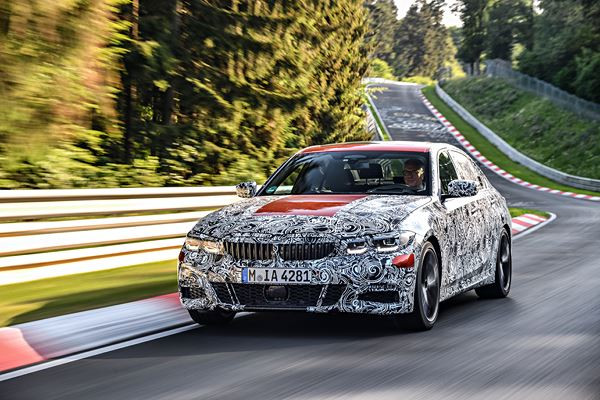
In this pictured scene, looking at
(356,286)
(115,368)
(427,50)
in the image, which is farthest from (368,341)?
(427,50)

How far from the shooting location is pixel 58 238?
12117 mm

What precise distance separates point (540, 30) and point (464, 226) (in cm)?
8943

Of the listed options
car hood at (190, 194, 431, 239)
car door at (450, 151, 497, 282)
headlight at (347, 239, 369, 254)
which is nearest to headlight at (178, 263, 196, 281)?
car hood at (190, 194, 431, 239)

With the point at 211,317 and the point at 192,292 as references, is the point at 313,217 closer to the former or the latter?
the point at 192,292

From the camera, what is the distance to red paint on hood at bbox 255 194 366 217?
27.9ft

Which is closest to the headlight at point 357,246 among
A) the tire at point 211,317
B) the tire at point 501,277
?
the tire at point 211,317

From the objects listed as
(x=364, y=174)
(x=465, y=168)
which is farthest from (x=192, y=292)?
(x=465, y=168)

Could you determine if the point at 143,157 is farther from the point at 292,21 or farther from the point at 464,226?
the point at 464,226

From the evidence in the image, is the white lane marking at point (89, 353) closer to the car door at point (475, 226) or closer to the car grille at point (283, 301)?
the car grille at point (283, 301)

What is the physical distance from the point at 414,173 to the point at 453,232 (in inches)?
25.6

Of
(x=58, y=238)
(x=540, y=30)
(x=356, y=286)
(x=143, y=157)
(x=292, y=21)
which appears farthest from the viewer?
(x=540, y=30)

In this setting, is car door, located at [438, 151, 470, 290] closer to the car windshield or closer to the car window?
the car windshield

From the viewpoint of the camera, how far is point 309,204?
28.9 feet

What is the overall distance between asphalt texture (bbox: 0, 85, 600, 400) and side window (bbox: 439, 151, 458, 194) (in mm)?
1200
